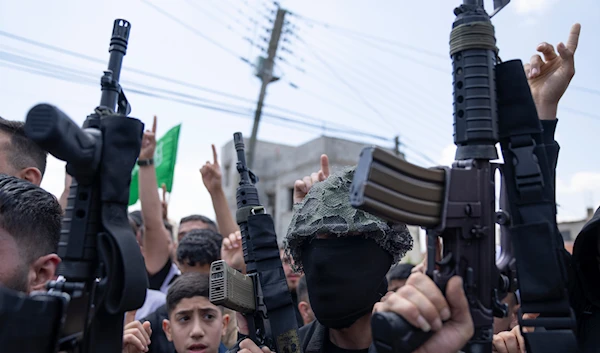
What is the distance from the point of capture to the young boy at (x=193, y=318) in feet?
12.0

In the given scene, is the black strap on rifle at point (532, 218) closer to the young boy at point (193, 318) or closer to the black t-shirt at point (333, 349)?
the black t-shirt at point (333, 349)

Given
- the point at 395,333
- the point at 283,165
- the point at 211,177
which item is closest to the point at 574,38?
the point at 395,333

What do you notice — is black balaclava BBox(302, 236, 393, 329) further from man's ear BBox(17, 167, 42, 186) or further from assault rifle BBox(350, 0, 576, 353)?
man's ear BBox(17, 167, 42, 186)

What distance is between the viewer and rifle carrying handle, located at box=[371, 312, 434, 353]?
1.47 m

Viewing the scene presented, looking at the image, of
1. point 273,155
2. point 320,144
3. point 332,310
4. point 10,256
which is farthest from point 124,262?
point 273,155

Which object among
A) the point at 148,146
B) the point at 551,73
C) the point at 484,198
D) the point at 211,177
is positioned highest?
the point at 148,146

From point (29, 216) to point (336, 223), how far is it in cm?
130

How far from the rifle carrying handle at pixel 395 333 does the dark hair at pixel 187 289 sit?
2.49 metres

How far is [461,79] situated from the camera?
1.82 metres

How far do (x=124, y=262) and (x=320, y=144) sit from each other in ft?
77.6

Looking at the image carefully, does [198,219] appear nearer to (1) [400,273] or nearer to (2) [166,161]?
(1) [400,273]

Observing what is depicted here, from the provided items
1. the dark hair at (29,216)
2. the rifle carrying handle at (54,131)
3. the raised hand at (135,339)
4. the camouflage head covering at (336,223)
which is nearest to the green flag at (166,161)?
the raised hand at (135,339)

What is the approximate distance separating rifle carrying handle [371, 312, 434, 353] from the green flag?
6653mm

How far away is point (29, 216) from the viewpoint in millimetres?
2268
